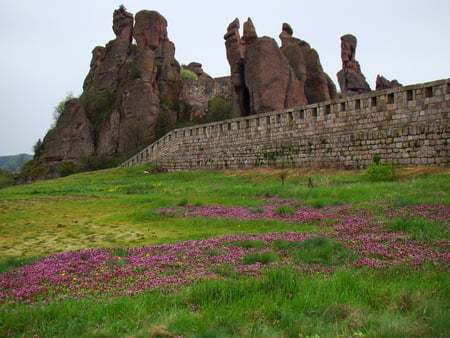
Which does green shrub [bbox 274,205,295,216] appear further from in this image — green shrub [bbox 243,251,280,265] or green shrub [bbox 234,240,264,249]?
green shrub [bbox 243,251,280,265]

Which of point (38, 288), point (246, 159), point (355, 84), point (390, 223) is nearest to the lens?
point (38, 288)

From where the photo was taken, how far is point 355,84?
55.5 m

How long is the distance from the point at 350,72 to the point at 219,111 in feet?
60.8

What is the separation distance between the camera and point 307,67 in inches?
1654

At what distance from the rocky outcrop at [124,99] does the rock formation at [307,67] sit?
59.8 feet

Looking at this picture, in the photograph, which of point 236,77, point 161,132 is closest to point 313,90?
point 236,77

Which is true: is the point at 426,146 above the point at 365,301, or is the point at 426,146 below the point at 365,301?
above

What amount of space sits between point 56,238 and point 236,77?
31144 mm

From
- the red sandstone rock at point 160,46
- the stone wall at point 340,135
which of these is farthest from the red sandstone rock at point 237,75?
the red sandstone rock at point 160,46

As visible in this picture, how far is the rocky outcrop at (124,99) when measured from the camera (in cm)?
5044

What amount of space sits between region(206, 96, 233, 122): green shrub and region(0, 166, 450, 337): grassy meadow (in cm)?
4338

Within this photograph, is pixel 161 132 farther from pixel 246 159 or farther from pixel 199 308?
pixel 199 308

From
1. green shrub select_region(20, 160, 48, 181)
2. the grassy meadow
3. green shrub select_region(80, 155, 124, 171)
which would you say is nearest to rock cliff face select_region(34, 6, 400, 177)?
green shrub select_region(20, 160, 48, 181)

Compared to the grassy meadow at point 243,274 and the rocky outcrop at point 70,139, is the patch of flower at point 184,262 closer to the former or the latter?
the grassy meadow at point 243,274
